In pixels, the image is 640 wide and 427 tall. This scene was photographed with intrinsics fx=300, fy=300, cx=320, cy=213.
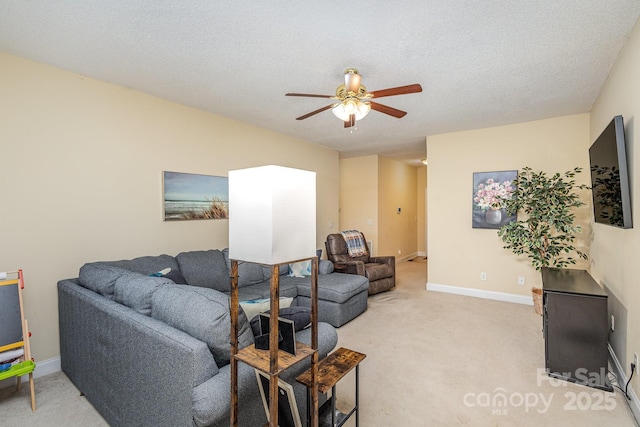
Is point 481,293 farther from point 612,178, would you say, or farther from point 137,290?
point 137,290

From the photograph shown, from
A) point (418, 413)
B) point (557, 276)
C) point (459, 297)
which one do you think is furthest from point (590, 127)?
point (418, 413)

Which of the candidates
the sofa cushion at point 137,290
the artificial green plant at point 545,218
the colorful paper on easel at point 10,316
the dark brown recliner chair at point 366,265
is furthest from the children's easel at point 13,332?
the artificial green plant at point 545,218

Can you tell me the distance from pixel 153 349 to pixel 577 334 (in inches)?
116

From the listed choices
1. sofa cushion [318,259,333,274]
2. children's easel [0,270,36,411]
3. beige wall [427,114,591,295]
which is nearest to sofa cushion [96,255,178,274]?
children's easel [0,270,36,411]

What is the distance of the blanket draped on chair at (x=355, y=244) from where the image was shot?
5.04m

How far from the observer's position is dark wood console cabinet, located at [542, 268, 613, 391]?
225 centimetres

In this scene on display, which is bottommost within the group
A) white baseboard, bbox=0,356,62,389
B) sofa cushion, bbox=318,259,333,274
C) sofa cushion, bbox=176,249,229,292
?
white baseboard, bbox=0,356,62,389

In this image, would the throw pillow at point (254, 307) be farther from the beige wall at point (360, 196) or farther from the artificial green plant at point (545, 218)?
the beige wall at point (360, 196)

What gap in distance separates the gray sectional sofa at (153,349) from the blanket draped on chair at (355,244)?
10.3 ft

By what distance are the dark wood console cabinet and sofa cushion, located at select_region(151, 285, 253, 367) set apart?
2.41 metres

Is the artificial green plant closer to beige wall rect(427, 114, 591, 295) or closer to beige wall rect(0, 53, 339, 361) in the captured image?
beige wall rect(427, 114, 591, 295)

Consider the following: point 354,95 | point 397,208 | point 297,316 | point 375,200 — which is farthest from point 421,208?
point 297,316

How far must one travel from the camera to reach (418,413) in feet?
6.54

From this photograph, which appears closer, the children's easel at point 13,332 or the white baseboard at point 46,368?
the children's easel at point 13,332
